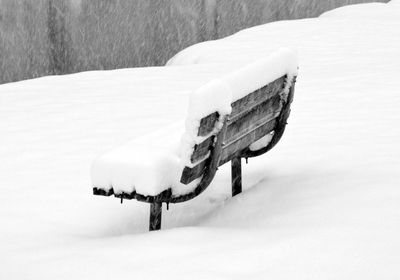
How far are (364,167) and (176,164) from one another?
1442mm

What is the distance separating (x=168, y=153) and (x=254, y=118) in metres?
0.75

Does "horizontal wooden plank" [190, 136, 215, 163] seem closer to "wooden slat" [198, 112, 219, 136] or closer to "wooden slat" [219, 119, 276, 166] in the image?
"wooden slat" [198, 112, 219, 136]

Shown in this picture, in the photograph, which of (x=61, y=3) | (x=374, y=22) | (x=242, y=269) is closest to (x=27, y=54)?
(x=61, y=3)

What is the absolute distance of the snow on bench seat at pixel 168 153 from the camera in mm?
4496

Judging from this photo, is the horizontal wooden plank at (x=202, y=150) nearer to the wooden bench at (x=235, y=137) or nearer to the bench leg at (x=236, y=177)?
the wooden bench at (x=235, y=137)

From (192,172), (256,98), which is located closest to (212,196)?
(256,98)

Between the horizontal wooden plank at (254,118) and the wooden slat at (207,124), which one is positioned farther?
the horizontal wooden plank at (254,118)

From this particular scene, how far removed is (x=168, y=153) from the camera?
4.82 meters

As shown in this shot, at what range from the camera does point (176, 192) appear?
4805 mm

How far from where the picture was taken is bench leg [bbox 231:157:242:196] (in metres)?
5.62

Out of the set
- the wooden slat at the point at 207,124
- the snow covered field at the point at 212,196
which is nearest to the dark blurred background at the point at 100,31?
the snow covered field at the point at 212,196

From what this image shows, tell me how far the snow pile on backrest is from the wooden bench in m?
0.04

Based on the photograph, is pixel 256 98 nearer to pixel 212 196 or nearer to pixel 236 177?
pixel 236 177

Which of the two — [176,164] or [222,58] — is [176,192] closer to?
[176,164]
